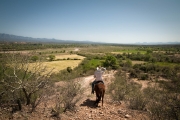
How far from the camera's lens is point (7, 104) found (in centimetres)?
535

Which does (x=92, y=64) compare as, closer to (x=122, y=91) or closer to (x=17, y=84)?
(x=122, y=91)

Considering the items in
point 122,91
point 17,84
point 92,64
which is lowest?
point 92,64

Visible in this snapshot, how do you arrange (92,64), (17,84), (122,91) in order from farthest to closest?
(92,64) < (122,91) < (17,84)

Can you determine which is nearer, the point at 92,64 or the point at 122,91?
the point at 122,91

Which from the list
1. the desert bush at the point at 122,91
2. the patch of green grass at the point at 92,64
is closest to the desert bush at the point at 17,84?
the desert bush at the point at 122,91

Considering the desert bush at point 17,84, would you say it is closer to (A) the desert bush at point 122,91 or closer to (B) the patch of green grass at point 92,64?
(A) the desert bush at point 122,91

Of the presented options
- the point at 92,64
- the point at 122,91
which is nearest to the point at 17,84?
the point at 122,91

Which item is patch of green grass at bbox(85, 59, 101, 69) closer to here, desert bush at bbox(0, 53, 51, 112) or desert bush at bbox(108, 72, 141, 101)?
desert bush at bbox(108, 72, 141, 101)

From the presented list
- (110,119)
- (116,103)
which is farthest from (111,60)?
(110,119)

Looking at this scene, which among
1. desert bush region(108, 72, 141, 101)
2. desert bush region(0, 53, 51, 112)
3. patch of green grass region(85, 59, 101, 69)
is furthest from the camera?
patch of green grass region(85, 59, 101, 69)

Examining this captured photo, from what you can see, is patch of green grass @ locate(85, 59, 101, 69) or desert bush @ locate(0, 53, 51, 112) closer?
desert bush @ locate(0, 53, 51, 112)

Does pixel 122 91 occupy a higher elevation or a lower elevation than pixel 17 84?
lower

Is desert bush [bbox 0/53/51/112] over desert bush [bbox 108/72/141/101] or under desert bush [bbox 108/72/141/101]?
over

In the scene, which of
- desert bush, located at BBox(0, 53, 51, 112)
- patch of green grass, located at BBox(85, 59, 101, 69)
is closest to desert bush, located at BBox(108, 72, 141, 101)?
desert bush, located at BBox(0, 53, 51, 112)
